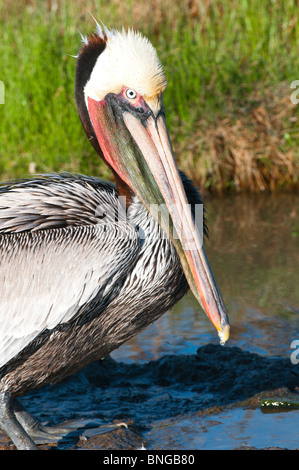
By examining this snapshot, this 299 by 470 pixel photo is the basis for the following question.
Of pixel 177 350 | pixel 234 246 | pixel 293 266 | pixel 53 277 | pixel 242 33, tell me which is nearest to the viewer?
pixel 53 277

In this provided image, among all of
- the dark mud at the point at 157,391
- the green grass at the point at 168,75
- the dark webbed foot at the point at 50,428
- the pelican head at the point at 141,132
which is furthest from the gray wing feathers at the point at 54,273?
the green grass at the point at 168,75

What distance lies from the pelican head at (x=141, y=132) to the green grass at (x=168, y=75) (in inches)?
217

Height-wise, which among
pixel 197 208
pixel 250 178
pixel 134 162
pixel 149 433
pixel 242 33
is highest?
pixel 242 33

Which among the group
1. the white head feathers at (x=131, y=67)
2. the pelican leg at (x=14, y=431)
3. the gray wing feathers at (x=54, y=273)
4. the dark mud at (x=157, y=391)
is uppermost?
the white head feathers at (x=131, y=67)

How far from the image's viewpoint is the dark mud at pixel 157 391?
4.42 metres

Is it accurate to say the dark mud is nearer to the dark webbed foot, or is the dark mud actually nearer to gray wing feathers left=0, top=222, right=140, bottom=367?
the dark webbed foot

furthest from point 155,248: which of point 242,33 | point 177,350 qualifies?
point 242,33

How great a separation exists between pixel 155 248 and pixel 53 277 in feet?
1.81

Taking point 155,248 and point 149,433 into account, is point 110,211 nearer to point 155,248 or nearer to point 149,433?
point 155,248

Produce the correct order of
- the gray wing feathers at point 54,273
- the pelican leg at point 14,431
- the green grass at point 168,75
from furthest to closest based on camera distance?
the green grass at point 168,75 → the pelican leg at point 14,431 → the gray wing feathers at point 54,273

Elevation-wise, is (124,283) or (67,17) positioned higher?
(67,17)

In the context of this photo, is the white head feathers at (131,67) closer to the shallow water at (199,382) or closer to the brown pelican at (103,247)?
the brown pelican at (103,247)

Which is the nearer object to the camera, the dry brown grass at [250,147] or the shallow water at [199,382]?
the shallow water at [199,382]

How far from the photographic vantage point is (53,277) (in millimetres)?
3896
